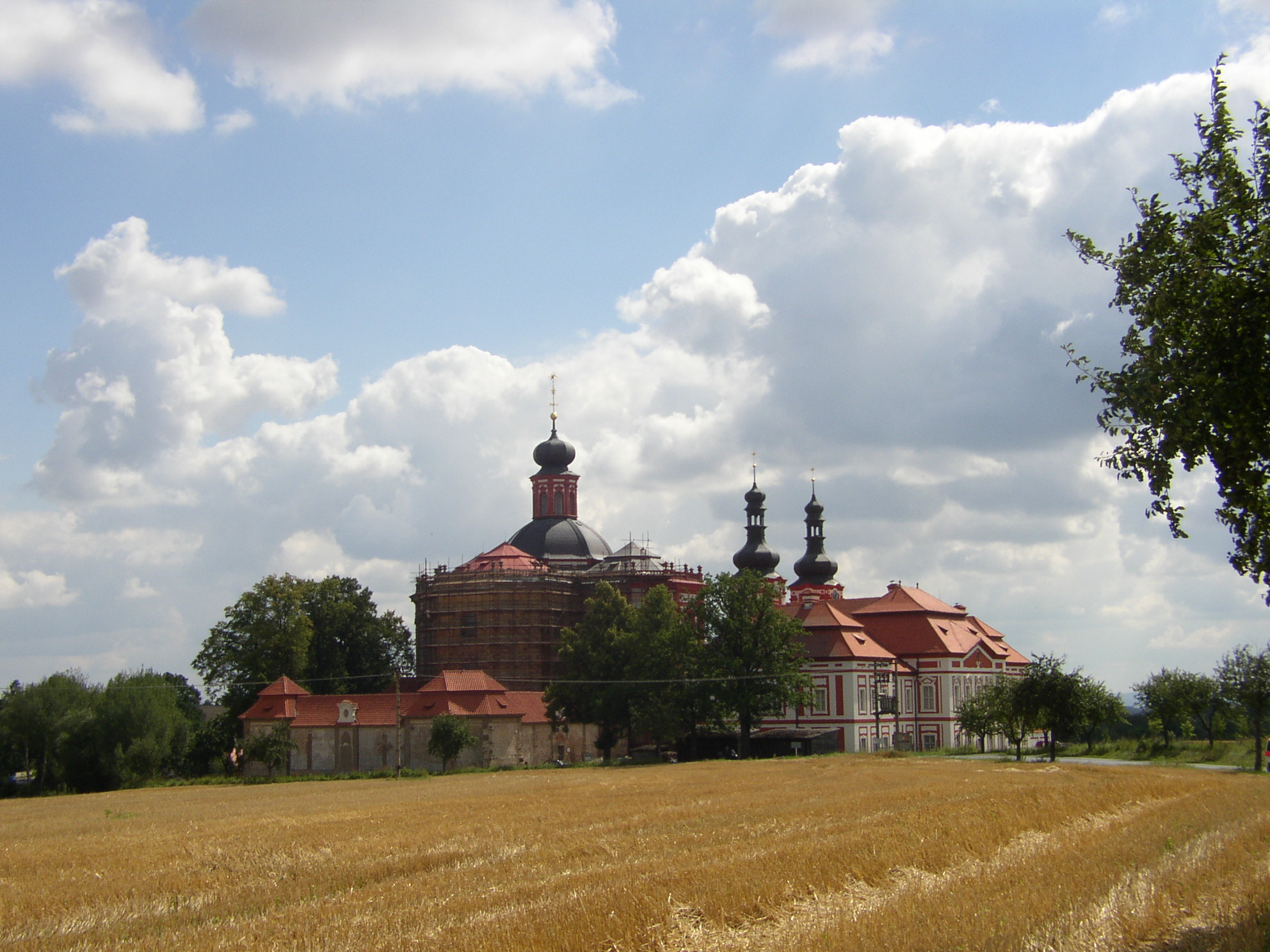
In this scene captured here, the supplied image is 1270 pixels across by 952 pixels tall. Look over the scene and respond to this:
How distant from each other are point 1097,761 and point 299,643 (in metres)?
54.9

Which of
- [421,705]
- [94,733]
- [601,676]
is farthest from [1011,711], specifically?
[94,733]

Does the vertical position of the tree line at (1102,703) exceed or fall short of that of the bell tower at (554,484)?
it falls short

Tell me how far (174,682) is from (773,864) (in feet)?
339

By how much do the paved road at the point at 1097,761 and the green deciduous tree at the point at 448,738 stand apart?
2839 centimetres

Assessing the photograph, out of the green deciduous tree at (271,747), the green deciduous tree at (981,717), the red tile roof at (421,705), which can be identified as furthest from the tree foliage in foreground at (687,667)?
the green deciduous tree at (271,747)

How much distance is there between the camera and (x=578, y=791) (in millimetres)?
43594

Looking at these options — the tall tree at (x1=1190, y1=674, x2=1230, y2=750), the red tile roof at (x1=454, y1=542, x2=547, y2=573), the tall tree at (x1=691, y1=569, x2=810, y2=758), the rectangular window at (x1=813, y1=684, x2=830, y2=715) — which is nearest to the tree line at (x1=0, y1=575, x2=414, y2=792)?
the red tile roof at (x1=454, y1=542, x2=547, y2=573)

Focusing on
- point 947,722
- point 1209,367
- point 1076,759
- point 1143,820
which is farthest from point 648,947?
point 947,722

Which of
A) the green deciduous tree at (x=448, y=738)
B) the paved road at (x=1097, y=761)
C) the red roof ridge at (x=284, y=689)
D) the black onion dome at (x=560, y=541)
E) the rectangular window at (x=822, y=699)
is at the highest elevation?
the black onion dome at (x=560, y=541)

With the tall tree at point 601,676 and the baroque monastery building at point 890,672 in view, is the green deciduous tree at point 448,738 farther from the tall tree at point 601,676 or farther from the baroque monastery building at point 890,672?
the baroque monastery building at point 890,672

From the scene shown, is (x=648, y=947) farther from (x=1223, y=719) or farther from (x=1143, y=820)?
(x=1223, y=719)

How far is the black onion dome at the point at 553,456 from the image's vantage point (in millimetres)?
113812

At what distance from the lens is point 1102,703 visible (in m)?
75.6

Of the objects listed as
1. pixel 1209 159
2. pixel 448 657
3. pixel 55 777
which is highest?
pixel 1209 159
